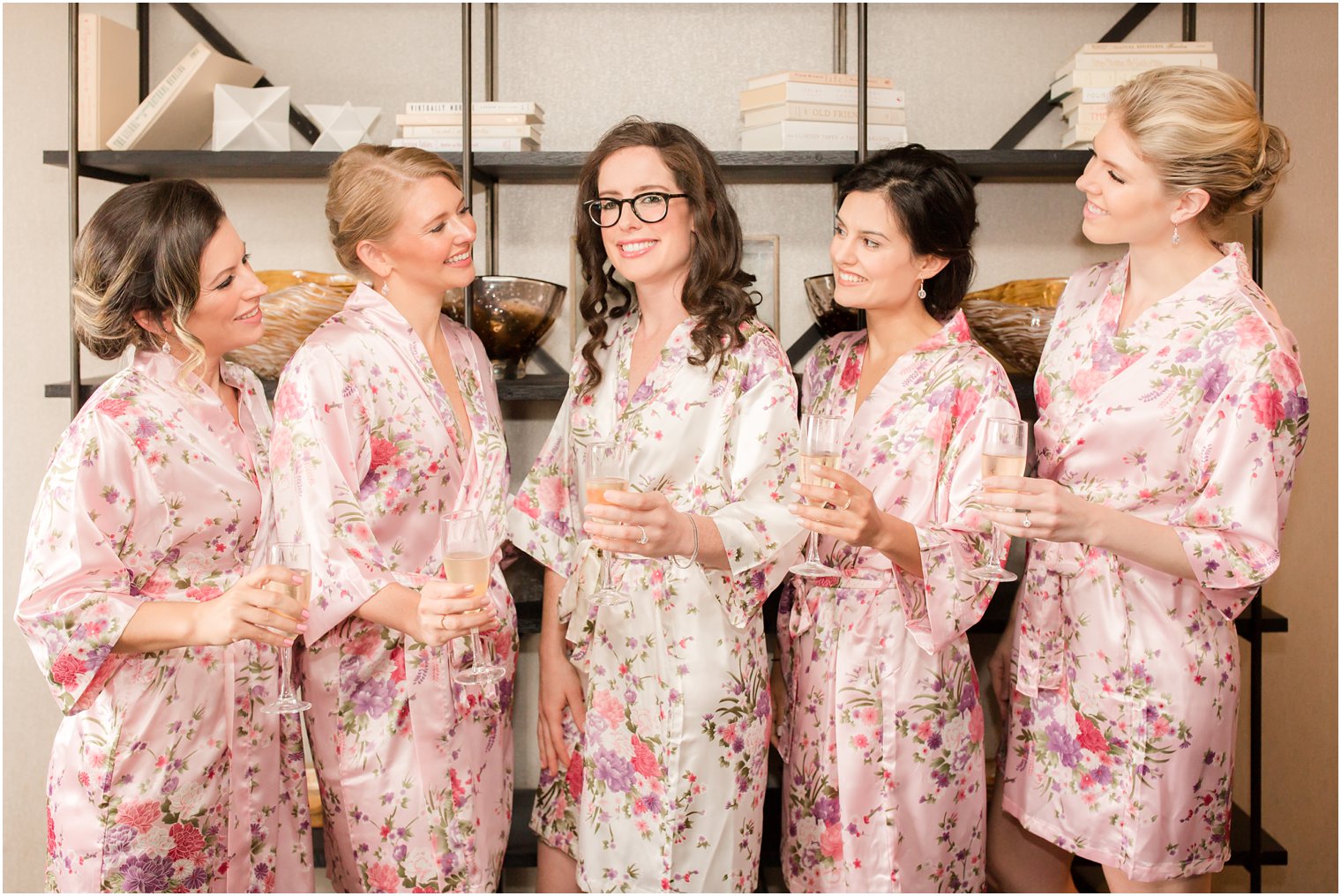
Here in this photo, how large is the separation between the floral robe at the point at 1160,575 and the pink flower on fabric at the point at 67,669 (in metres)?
1.62

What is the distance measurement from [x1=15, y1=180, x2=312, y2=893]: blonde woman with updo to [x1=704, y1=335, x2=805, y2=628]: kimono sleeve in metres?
0.76

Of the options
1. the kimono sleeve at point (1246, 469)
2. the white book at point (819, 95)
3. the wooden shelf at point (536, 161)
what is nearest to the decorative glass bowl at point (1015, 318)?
the wooden shelf at point (536, 161)

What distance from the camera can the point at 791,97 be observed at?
94.1 inches

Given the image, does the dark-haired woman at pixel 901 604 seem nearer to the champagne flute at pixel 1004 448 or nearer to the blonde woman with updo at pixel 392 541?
the champagne flute at pixel 1004 448

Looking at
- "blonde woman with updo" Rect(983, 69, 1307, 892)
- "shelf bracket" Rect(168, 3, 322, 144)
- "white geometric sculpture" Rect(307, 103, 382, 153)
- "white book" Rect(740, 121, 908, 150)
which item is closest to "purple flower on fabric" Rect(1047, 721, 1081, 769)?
"blonde woman with updo" Rect(983, 69, 1307, 892)

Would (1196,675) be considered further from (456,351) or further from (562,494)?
(456,351)

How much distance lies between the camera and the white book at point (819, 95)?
7.85 ft

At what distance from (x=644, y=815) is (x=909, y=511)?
72cm

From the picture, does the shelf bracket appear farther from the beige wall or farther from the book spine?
the book spine

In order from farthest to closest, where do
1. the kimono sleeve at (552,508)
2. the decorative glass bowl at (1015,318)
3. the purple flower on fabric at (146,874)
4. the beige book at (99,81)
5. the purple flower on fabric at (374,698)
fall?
1. the beige book at (99,81)
2. the decorative glass bowl at (1015,318)
3. the kimono sleeve at (552,508)
4. the purple flower on fabric at (374,698)
5. the purple flower on fabric at (146,874)

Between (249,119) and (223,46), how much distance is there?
436 mm

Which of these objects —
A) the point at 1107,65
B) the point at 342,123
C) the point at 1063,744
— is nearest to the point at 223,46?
the point at 342,123

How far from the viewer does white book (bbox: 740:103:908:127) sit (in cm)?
240

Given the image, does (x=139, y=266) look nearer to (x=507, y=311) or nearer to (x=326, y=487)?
(x=326, y=487)
